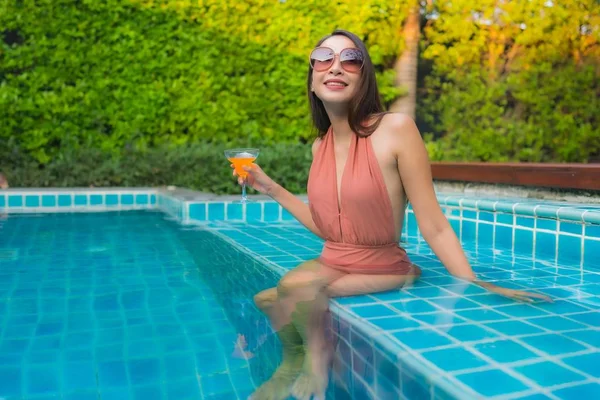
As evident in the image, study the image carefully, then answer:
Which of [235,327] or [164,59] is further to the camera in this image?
[164,59]

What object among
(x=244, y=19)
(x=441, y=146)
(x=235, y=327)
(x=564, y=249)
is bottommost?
(x=235, y=327)

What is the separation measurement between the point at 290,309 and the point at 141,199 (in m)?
5.50

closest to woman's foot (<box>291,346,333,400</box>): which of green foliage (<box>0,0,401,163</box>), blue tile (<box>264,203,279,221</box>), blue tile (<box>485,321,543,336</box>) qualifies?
blue tile (<box>485,321,543,336</box>)

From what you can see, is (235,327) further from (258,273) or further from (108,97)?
(108,97)

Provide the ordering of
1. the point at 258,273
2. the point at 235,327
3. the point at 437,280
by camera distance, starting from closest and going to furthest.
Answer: the point at 437,280 < the point at 235,327 < the point at 258,273

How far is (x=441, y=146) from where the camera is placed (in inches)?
352

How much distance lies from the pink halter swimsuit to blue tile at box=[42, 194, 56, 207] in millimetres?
5324

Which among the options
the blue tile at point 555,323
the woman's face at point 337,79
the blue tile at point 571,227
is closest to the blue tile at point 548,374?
the blue tile at point 555,323

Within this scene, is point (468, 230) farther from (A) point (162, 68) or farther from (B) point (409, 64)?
(A) point (162, 68)

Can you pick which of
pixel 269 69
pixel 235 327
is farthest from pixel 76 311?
pixel 269 69

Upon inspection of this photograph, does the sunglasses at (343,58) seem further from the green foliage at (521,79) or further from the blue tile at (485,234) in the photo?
the green foliage at (521,79)

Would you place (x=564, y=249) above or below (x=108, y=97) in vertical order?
below

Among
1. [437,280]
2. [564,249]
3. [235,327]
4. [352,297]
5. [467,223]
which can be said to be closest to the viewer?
[352,297]

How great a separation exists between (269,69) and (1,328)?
6.72 meters
